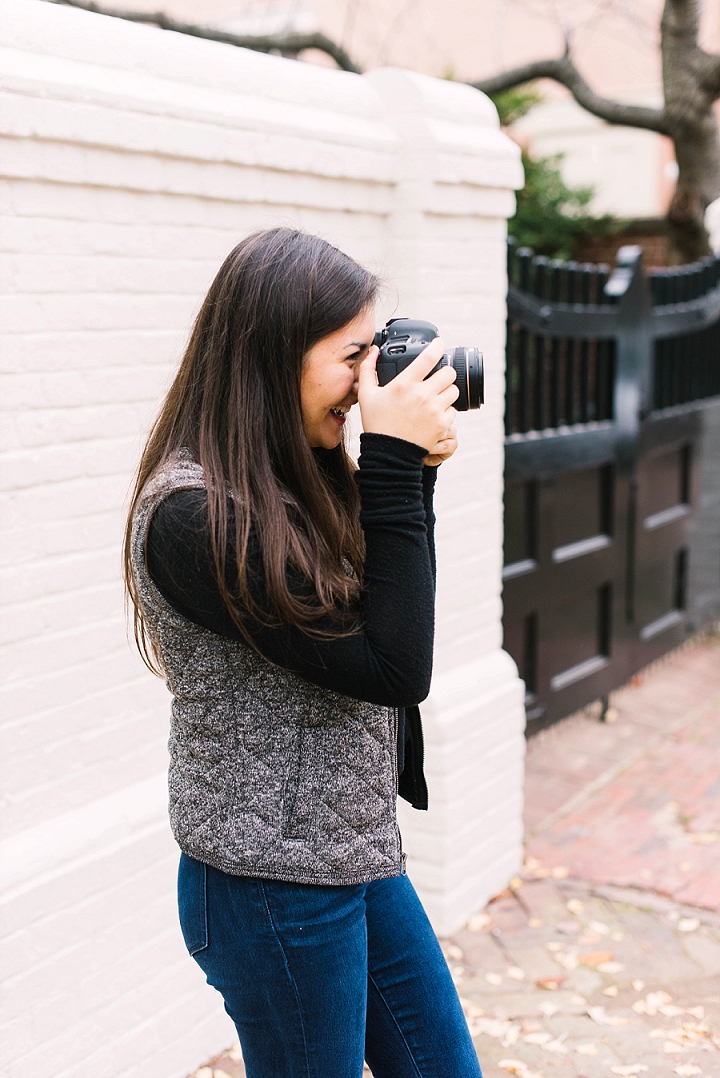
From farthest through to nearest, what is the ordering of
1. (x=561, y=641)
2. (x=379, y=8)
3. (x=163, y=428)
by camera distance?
(x=379, y=8) → (x=561, y=641) → (x=163, y=428)

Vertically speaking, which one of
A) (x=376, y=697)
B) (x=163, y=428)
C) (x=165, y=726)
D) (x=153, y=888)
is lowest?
(x=153, y=888)

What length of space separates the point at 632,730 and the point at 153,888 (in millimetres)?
3202

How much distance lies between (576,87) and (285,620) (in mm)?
7307

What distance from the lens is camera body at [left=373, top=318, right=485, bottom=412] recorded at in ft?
5.18

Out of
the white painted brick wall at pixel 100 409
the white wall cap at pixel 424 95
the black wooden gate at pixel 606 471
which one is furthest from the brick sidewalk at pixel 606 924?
the white wall cap at pixel 424 95

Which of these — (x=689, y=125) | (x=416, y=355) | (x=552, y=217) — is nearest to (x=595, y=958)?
(x=416, y=355)

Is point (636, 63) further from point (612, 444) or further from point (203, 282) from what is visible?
point (203, 282)

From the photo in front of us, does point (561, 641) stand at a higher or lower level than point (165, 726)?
lower

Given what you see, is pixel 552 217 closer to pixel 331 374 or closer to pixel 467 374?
pixel 467 374

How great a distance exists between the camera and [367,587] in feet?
4.89

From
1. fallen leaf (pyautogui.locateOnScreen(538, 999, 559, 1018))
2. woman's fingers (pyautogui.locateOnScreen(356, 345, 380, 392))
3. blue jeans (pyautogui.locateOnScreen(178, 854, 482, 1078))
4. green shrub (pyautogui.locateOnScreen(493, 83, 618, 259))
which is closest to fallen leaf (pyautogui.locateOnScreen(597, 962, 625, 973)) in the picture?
fallen leaf (pyautogui.locateOnScreen(538, 999, 559, 1018))

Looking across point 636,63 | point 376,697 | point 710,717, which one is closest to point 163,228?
point 376,697

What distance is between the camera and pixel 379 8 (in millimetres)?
13523

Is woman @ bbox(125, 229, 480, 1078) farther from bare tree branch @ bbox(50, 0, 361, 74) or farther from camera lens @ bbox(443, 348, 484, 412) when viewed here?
bare tree branch @ bbox(50, 0, 361, 74)
